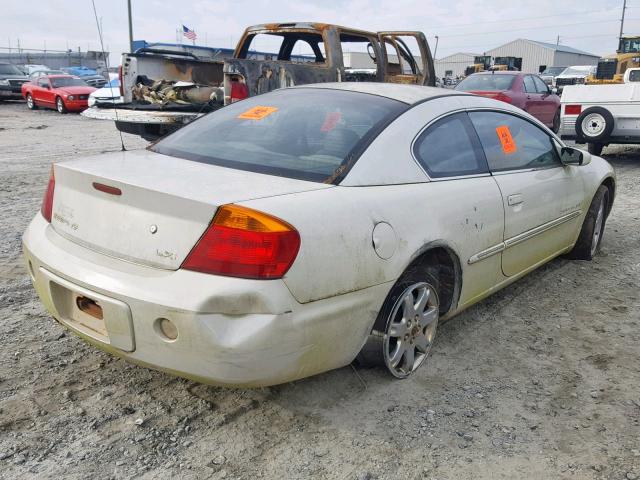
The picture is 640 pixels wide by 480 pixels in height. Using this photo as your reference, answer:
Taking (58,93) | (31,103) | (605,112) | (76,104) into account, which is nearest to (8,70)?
(31,103)

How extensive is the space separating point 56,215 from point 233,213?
40.3 inches

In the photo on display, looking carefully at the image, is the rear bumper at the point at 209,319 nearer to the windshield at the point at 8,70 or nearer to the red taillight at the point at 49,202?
the red taillight at the point at 49,202

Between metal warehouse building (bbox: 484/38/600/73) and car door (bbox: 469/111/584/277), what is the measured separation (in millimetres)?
67131

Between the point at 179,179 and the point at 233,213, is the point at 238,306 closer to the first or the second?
the point at 233,213

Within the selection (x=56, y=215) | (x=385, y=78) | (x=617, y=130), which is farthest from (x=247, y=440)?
(x=617, y=130)

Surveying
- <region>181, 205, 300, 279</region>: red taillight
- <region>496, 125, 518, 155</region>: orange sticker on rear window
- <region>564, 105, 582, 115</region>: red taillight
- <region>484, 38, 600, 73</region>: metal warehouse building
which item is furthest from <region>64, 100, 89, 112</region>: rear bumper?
<region>484, 38, 600, 73</region>: metal warehouse building

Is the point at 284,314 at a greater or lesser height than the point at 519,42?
lesser

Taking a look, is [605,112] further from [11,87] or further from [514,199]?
[11,87]

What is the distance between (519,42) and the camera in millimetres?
70750

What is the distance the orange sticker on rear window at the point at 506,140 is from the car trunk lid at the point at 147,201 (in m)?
1.61

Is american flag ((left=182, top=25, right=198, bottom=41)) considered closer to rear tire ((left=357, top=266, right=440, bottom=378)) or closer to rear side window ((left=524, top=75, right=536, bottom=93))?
rear side window ((left=524, top=75, right=536, bottom=93))

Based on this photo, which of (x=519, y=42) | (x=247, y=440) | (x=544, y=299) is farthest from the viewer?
(x=519, y=42)

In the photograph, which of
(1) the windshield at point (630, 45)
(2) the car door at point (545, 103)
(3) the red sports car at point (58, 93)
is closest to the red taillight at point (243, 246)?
(2) the car door at point (545, 103)

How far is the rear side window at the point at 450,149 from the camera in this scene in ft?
10.0
